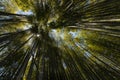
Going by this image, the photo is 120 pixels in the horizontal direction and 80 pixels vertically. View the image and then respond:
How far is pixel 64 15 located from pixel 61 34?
2.15 feet

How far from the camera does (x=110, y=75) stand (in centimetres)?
606

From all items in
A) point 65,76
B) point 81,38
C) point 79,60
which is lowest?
point 65,76

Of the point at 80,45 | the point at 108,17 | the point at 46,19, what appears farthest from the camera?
the point at 80,45

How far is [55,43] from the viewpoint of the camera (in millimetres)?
6227

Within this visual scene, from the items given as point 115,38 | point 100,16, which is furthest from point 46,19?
point 115,38

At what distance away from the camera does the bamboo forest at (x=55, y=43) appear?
5812 millimetres

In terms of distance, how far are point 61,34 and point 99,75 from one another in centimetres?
165

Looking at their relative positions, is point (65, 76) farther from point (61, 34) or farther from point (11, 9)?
point (11, 9)

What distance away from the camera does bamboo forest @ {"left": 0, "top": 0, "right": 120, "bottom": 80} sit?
581cm

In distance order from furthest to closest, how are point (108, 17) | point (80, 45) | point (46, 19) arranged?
point (80, 45), point (46, 19), point (108, 17)

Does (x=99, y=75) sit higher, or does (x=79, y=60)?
(x=79, y=60)

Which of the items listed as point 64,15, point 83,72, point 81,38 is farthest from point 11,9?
point 83,72

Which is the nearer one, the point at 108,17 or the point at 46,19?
the point at 108,17

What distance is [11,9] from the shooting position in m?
6.22
